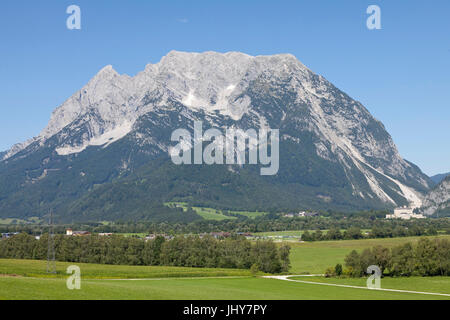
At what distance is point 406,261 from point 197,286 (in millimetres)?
51966

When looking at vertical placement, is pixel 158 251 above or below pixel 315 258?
above

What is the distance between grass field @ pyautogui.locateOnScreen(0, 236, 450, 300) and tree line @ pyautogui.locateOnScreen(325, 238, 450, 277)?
18.4ft

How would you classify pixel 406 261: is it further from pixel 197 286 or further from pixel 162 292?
pixel 162 292

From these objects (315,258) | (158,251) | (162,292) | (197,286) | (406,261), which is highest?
(162,292)

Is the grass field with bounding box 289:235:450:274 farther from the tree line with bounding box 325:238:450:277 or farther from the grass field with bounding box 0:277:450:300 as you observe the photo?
the grass field with bounding box 0:277:450:300

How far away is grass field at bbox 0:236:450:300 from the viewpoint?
217ft

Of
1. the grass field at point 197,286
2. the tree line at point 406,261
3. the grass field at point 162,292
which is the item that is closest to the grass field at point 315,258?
the grass field at point 197,286

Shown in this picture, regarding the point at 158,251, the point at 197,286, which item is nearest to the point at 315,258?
the point at 158,251

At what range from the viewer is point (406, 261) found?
124 m

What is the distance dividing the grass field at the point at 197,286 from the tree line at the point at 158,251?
9945 millimetres

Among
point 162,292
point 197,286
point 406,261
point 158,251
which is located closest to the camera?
point 162,292
